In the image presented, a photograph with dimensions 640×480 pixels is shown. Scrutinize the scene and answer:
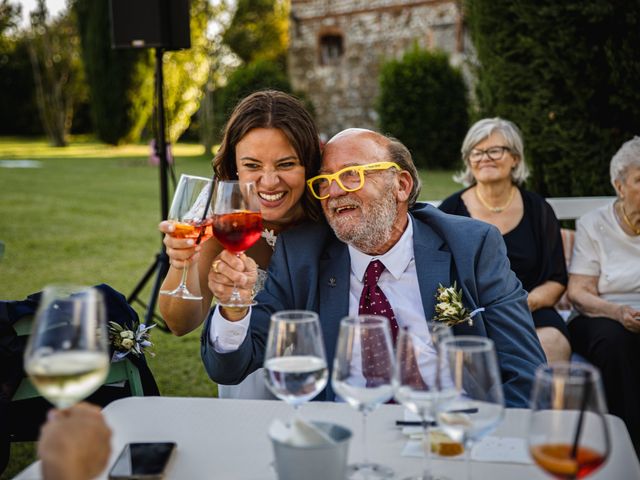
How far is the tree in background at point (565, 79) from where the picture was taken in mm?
5469

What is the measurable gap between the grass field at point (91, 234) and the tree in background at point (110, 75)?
27.6ft

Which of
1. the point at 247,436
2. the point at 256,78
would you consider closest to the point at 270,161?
the point at 247,436

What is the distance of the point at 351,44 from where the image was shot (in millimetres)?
23719

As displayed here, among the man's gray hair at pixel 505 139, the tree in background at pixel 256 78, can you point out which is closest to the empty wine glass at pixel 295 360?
the man's gray hair at pixel 505 139

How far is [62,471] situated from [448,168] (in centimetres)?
1882

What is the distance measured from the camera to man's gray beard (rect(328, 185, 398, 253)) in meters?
2.67

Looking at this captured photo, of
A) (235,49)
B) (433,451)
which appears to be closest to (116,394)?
(433,451)

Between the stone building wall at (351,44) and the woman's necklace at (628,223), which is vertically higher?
the stone building wall at (351,44)

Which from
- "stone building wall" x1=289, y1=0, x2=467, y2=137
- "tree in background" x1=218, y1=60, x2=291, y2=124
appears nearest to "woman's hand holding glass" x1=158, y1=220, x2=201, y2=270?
"stone building wall" x1=289, y1=0, x2=467, y2=137

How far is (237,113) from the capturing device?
3121mm

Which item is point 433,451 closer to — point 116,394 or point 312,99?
point 116,394

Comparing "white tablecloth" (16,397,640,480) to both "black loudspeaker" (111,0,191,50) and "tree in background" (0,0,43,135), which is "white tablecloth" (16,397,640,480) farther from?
"tree in background" (0,0,43,135)

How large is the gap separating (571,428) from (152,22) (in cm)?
561

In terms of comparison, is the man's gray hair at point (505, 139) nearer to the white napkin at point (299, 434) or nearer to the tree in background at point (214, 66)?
the white napkin at point (299, 434)
